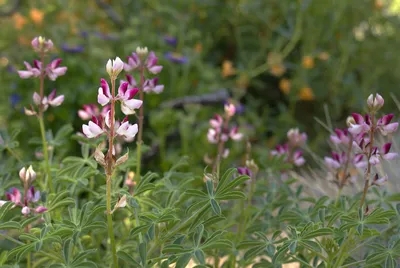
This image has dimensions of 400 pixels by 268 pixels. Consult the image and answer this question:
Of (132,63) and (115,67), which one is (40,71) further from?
(115,67)

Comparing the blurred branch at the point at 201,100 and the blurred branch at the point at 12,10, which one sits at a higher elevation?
the blurred branch at the point at 12,10

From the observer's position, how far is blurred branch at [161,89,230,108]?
3.69 metres

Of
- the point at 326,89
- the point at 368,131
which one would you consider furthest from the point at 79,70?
the point at 368,131

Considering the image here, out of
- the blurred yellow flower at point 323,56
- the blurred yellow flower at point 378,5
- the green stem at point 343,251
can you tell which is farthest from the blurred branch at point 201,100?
the green stem at point 343,251

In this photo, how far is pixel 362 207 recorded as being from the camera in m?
1.48

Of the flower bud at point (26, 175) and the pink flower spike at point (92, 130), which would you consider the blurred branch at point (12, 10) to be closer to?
the flower bud at point (26, 175)

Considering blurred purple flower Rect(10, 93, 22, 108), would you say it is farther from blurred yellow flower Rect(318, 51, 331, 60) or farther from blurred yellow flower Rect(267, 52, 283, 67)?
blurred yellow flower Rect(318, 51, 331, 60)

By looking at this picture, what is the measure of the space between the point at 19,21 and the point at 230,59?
1.59 meters

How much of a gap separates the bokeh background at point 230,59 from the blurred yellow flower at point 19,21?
1 cm

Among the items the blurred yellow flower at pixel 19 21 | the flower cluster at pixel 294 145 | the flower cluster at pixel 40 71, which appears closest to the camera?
the flower cluster at pixel 40 71

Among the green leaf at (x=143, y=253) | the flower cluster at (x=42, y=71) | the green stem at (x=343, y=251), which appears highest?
the flower cluster at (x=42, y=71)

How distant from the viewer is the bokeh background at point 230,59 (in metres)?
3.74

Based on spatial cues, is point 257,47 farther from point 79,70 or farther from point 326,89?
point 79,70

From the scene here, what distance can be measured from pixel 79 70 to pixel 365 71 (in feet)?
6.48
